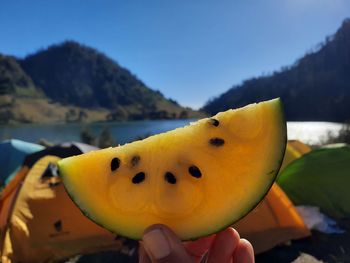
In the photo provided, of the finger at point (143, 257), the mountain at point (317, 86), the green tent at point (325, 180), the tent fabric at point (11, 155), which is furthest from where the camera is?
the mountain at point (317, 86)

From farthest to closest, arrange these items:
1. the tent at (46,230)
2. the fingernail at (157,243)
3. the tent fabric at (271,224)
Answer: the tent fabric at (271,224)
the tent at (46,230)
the fingernail at (157,243)

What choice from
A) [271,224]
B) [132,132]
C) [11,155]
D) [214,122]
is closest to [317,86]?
[132,132]

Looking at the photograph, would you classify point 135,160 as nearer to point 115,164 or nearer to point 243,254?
point 115,164

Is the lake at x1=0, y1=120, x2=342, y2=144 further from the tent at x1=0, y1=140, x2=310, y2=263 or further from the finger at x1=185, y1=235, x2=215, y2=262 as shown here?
the tent at x1=0, y1=140, x2=310, y2=263

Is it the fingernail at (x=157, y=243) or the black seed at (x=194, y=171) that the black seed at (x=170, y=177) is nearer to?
the black seed at (x=194, y=171)

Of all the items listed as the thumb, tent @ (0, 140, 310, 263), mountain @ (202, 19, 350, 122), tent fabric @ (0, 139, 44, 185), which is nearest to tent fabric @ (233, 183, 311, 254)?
tent @ (0, 140, 310, 263)

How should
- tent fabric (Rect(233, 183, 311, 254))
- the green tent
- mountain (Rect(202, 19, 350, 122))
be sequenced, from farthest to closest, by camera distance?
mountain (Rect(202, 19, 350, 122)) < the green tent < tent fabric (Rect(233, 183, 311, 254))

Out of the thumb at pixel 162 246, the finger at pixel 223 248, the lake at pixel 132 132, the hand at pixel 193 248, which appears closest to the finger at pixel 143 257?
the hand at pixel 193 248
